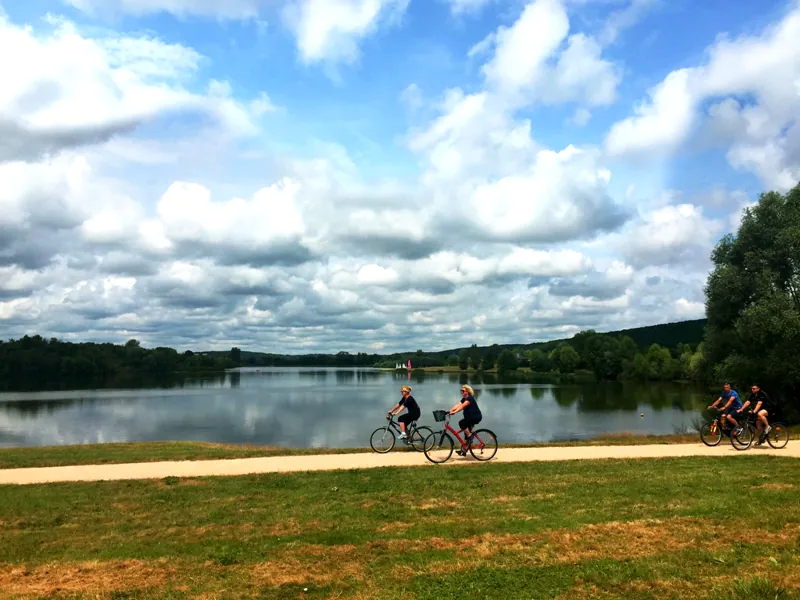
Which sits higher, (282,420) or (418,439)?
(418,439)

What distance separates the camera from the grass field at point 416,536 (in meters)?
5.14

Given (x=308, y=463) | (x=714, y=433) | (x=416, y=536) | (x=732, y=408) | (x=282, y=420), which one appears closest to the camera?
(x=416, y=536)

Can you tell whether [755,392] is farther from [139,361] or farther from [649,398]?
[139,361]

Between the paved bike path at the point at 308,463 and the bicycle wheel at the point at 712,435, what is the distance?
641 millimetres

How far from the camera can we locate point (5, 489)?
10.7m

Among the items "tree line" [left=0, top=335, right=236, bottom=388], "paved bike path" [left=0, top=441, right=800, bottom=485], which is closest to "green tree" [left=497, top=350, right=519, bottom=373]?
"tree line" [left=0, top=335, right=236, bottom=388]

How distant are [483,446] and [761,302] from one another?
18.8m

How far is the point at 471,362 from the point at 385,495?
154415 millimetres

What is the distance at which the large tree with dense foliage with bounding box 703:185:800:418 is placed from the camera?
2483cm

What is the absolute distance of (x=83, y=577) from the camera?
5.68 m

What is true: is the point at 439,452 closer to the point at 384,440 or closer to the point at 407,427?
the point at 407,427

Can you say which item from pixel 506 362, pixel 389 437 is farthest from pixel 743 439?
pixel 506 362

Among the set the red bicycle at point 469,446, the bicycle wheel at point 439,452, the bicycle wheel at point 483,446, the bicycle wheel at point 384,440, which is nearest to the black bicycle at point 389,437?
the bicycle wheel at point 384,440

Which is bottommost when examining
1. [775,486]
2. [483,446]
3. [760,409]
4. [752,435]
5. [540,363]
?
[540,363]
